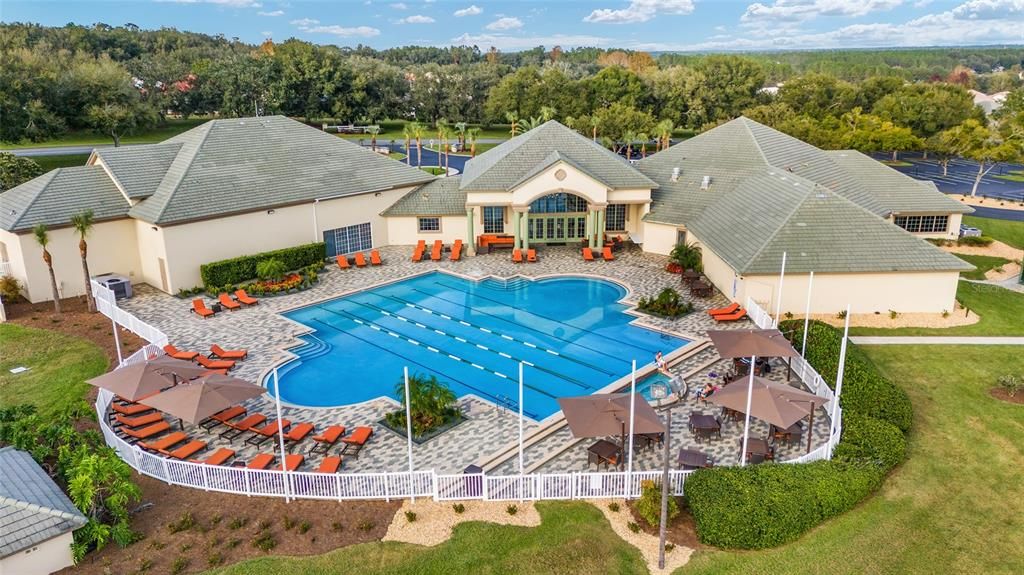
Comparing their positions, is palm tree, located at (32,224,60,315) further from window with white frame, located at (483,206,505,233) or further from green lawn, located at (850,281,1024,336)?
green lawn, located at (850,281,1024,336)

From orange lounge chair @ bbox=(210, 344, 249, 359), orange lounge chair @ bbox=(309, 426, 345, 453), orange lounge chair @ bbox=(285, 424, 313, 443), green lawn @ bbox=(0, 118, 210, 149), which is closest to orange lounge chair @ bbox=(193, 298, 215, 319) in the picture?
orange lounge chair @ bbox=(210, 344, 249, 359)

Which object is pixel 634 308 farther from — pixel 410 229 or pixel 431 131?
pixel 431 131

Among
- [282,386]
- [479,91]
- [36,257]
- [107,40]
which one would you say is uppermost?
[107,40]

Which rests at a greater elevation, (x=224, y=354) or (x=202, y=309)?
(x=202, y=309)

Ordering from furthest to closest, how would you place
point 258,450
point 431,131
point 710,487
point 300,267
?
1. point 431,131
2. point 300,267
3. point 258,450
4. point 710,487

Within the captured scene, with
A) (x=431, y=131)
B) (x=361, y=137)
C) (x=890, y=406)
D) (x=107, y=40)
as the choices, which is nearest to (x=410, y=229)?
(x=890, y=406)

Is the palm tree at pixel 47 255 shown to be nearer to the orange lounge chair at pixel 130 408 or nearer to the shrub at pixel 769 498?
the orange lounge chair at pixel 130 408

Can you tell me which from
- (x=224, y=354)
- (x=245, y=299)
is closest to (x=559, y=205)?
(x=245, y=299)

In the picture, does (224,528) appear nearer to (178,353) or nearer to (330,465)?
(330,465)
